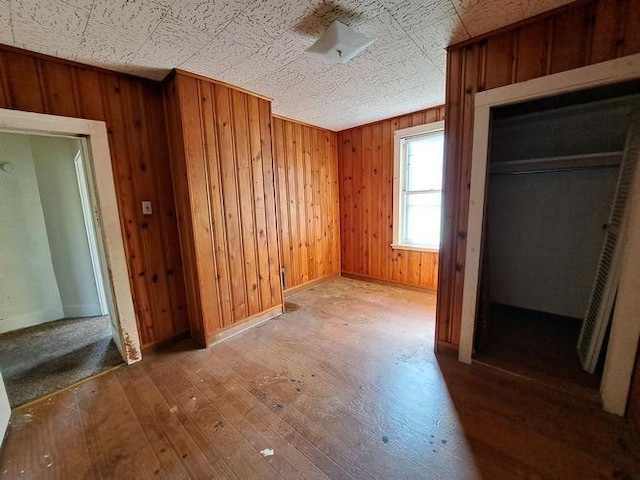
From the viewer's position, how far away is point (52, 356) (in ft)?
7.45

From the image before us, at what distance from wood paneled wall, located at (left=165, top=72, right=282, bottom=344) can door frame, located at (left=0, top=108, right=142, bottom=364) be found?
460 millimetres

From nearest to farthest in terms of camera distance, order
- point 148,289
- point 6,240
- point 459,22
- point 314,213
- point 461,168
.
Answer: point 459,22
point 461,168
point 148,289
point 6,240
point 314,213

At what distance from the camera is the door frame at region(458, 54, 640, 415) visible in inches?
53.6

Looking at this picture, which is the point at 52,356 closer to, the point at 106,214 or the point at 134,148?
the point at 106,214

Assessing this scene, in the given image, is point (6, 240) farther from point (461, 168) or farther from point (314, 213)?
point (461, 168)

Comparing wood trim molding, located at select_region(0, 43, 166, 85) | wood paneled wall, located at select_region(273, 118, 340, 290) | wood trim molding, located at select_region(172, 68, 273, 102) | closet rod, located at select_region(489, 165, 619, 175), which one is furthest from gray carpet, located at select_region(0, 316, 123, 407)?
closet rod, located at select_region(489, 165, 619, 175)

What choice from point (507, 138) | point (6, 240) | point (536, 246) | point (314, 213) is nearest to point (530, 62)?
point (507, 138)

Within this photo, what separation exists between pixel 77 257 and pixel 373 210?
12.6 feet

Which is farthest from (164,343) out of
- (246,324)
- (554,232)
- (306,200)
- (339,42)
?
(554,232)

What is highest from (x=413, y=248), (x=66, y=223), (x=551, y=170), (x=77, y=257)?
(x=551, y=170)

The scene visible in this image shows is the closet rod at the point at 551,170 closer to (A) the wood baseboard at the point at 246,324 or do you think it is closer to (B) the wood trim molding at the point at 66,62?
(A) the wood baseboard at the point at 246,324

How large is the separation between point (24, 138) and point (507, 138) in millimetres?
5092

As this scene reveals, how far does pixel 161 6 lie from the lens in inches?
53.3

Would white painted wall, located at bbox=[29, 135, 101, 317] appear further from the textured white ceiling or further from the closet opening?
the closet opening
